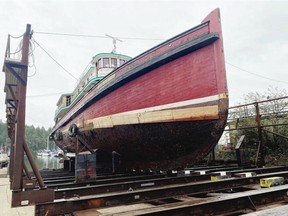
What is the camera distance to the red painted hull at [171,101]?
16.2 feet

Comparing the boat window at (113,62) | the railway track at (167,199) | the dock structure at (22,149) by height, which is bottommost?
the railway track at (167,199)

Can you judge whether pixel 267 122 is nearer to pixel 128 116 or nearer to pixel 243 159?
pixel 243 159

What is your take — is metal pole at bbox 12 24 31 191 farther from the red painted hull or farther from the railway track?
the red painted hull

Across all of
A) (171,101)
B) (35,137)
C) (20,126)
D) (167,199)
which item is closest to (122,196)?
(167,199)

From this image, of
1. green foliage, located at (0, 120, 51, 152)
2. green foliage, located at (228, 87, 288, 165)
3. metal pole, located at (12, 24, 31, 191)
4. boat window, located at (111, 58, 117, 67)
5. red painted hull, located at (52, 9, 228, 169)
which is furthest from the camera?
green foliage, located at (0, 120, 51, 152)

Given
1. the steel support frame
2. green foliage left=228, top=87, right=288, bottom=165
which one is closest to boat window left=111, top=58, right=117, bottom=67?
green foliage left=228, top=87, right=288, bottom=165

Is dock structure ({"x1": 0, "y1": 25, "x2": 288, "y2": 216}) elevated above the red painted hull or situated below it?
below

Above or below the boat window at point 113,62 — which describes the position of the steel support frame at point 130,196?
below

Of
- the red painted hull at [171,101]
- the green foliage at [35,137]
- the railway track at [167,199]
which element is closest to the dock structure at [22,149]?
the railway track at [167,199]

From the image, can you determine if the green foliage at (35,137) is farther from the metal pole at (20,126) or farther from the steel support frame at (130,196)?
the steel support frame at (130,196)

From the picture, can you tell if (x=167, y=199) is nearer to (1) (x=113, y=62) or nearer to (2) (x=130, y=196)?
(2) (x=130, y=196)

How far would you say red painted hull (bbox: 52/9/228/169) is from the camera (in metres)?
4.93

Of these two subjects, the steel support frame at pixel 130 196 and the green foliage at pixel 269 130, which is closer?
the steel support frame at pixel 130 196

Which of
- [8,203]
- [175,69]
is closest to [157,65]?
[175,69]
